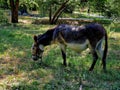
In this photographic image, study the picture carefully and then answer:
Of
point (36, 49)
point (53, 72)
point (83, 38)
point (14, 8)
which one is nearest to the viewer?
point (83, 38)

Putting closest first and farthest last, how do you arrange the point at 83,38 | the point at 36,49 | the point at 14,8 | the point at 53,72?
the point at 83,38 < the point at 53,72 < the point at 36,49 < the point at 14,8

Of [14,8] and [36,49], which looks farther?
[14,8]

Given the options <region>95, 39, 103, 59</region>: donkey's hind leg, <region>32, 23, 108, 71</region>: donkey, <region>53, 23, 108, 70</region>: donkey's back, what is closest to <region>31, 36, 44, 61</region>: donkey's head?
<region>32, 23, 108, 71</region>: donkey

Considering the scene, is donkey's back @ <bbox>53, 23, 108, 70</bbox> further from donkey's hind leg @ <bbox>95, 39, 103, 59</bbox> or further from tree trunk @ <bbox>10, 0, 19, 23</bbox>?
tree trunk @ <bbox>10, 0, 19, 23</bbox>

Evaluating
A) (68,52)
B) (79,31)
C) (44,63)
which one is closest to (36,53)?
(44,63)

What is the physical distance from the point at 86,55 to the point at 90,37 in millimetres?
2580

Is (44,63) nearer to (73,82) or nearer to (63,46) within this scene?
(63,46)

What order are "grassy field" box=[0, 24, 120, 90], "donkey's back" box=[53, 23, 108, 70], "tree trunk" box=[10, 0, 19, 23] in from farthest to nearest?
"tree trunk" box=[10, 0, 19, 23]
"donkey's back" box=[53, 23, 108, 70]
"grassy field" box=[0, 24, 120, 90]

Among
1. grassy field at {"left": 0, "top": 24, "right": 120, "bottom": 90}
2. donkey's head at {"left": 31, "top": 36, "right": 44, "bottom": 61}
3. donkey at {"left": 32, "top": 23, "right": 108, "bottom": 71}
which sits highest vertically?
donkey at {"left": 32, "top": 23, "right": 108, "bottom": 71}

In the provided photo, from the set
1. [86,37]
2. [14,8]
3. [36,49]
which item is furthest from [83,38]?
[14,8]

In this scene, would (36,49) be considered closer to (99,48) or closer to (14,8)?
(99,48)

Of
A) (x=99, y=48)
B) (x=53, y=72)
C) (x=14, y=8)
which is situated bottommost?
(x=53, y=72)

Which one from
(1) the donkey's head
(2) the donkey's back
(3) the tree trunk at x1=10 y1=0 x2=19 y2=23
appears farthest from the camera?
(3) the tree trunk at x1=10 y1=0 x2=19 y2=23

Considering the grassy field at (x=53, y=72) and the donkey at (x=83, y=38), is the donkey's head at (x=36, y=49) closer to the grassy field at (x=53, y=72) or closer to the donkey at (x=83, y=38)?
the donkey at (x=83, y=38)
